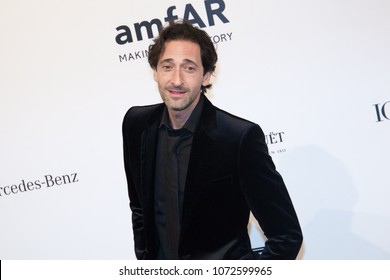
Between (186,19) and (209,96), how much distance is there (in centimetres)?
38

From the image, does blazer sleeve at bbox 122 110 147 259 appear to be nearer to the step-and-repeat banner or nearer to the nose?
the nose

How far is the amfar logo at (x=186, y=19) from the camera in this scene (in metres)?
2.51

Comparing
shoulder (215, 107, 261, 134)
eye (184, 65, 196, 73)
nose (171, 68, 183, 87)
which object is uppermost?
eye (184, 65, 196, 73)

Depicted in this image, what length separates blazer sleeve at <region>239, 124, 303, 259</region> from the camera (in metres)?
1.72

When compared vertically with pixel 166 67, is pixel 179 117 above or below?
below

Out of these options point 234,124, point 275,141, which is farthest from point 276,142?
point 234,124

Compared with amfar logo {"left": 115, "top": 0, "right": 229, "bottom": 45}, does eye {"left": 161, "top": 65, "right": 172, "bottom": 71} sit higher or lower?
lower

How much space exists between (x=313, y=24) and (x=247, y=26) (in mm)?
309

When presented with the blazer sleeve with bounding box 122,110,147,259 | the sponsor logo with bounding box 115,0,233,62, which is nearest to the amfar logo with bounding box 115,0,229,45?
the sponsor logo with bounding box 115,0,233,62

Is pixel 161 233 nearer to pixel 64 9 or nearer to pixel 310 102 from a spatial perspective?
pixel 310 102

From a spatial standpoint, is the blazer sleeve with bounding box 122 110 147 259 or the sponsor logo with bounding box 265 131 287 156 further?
the sponsor logo with bounding box 265 131 287 156

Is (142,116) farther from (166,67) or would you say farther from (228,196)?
(228,196)

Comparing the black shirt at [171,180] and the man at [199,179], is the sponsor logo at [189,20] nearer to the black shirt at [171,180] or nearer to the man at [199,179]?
the man at [199,179]

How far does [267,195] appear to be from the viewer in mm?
1723
